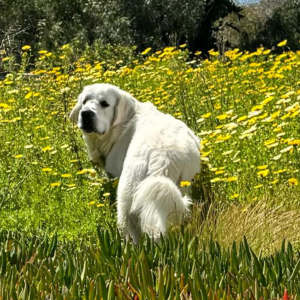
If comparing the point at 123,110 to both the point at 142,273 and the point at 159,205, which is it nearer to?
the point at 159,205

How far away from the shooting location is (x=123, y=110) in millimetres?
5914

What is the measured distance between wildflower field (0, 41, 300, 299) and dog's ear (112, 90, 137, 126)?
0.54m

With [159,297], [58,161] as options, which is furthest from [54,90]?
[159,297]

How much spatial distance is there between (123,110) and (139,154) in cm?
105

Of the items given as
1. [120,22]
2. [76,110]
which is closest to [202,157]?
[76,110]

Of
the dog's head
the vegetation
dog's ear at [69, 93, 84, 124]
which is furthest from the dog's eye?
the vegetation

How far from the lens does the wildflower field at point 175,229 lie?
2830 mm

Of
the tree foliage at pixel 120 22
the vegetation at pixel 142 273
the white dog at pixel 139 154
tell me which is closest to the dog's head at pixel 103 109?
the white dog at pixel 139 154

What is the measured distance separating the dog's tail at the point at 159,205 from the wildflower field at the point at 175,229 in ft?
0.36

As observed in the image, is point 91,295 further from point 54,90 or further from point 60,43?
point 60,43

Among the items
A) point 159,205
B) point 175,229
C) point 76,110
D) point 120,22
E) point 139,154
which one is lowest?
point 120,22

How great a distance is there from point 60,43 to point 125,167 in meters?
22.0

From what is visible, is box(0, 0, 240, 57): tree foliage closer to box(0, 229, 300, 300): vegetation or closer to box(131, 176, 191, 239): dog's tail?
box(131, 176, 191, 239): dog's tail

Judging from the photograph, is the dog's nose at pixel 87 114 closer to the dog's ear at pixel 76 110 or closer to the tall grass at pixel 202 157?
the dog's ear at pixel 76 110
